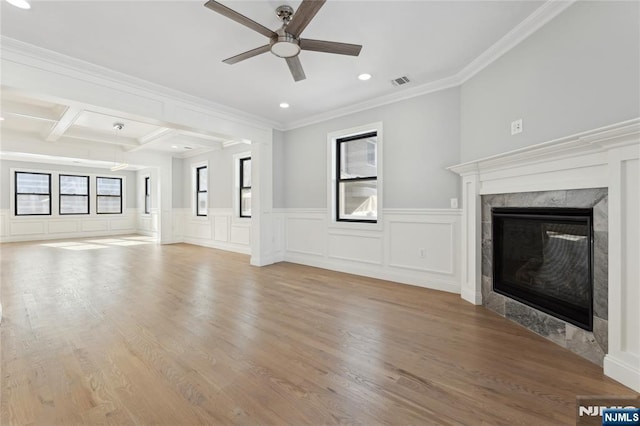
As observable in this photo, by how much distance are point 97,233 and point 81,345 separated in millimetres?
9772

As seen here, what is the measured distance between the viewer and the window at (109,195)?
9.93 metres

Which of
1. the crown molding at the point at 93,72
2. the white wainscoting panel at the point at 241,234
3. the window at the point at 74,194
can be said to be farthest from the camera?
the window at the point at 74,194

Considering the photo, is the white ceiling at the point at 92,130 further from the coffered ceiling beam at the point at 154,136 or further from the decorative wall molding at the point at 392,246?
the decorative wall molding at the point at 392,246

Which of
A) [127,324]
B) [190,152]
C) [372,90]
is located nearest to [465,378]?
[127,324]

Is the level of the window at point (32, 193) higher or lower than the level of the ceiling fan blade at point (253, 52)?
lower

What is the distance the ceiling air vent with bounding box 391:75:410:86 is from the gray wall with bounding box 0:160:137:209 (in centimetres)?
1067

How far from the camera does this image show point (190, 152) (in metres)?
8.07

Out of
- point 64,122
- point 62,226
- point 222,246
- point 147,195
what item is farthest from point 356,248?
point 62,226

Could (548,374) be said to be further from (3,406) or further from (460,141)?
(3,406)

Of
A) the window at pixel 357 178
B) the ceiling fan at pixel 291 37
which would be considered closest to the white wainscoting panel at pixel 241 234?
the window at pixel 357 178

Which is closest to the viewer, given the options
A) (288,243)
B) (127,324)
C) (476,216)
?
(127,324)

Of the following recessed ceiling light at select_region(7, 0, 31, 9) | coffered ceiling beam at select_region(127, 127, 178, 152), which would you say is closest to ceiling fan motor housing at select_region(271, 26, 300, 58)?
recessed ceiling light at select_region(7, 0, 31, 9)

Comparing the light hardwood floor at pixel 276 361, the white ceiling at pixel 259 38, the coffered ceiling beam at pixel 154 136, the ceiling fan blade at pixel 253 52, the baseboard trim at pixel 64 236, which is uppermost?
the coffered ceiling beam at pixel 154 136

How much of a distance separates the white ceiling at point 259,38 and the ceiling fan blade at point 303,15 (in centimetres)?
26
